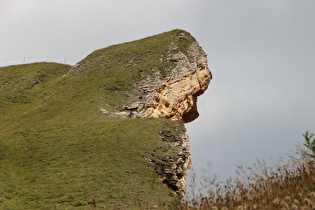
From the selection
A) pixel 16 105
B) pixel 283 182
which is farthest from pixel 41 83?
pixel 283 182

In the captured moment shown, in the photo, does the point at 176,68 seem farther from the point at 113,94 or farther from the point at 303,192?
the point at 303,192

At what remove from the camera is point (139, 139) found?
28.6 meters

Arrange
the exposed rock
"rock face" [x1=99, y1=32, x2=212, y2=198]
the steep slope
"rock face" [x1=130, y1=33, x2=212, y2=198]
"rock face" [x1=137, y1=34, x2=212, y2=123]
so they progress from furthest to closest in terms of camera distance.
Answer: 1. "rock face" [x1=137, y1=34, x2=212, y2=123]
2. "rock face" [x1=130, y1=33, x2=212, y2=198]
3. "rock face" [x1=99, y1=32, x2=212, y2=198]
4. the exposed rock
5. the steep slope

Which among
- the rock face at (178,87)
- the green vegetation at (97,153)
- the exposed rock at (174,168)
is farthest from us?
the rock face at (178,87)

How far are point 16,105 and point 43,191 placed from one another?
29769mm

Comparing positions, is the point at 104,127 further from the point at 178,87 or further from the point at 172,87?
the point at 178,87

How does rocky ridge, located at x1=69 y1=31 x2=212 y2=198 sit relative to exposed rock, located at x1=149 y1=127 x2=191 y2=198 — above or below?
above

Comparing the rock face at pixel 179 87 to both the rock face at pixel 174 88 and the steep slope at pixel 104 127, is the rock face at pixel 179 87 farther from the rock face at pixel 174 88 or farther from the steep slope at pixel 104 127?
the steep slope at pixel 104 127

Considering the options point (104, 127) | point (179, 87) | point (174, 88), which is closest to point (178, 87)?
point (179, 87)

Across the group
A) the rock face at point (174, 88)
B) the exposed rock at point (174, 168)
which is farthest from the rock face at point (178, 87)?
the exposed rock at point (174, 168)

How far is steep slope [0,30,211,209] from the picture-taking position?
2122 cm

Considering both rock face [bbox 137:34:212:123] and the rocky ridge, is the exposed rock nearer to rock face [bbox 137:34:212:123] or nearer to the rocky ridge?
the rocky ridge

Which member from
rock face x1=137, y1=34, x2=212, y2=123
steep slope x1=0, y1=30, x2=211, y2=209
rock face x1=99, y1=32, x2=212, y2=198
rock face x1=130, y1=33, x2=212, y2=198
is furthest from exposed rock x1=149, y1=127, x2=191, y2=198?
rock face x1=137, y1=34, x2=212, y2=123

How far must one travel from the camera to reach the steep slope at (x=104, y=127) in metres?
21.2
